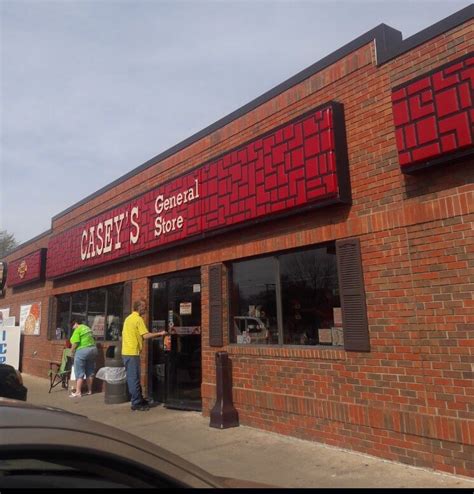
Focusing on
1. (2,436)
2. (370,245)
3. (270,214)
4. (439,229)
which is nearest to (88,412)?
(270,214)

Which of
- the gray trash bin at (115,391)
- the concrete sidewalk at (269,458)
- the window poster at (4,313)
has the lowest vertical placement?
the concrete sidewalk at (269,458)

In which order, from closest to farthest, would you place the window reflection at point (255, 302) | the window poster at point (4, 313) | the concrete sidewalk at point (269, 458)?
the concrete sidewalk at point (269, 458) → the window reflection at point (255, 302) → the window poster at point (4, 313)

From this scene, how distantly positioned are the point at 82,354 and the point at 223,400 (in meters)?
5.17

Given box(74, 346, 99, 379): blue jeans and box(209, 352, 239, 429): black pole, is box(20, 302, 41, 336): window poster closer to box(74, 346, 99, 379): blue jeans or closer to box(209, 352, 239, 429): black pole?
box(74, 346, 99, 379): blue jeans

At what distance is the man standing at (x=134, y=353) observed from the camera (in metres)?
9.31

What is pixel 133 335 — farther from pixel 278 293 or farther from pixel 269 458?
pixel 269 458

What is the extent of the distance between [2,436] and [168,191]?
8.39 meters

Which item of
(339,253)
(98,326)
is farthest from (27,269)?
(339,253)

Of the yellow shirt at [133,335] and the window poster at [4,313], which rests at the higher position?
the window poster at [4,313]

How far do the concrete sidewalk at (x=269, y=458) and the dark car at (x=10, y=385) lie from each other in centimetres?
205

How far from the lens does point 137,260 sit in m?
11.0

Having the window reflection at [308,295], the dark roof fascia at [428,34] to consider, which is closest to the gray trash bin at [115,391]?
the window reflection at [308,295]

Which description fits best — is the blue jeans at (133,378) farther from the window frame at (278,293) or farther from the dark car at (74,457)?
the dark car at (74,457)

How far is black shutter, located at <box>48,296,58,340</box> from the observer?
15.7 meters
